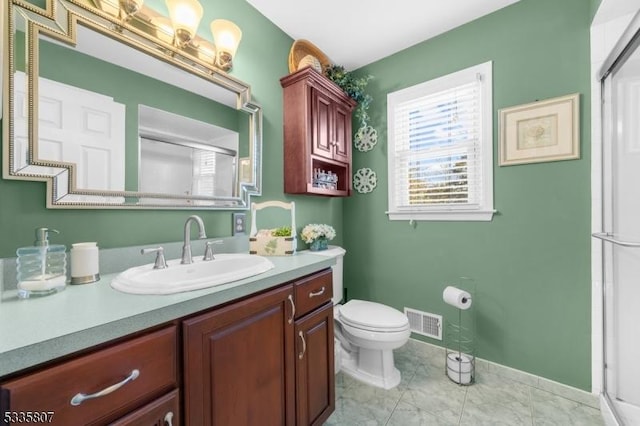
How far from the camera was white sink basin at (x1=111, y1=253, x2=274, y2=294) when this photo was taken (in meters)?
0.83

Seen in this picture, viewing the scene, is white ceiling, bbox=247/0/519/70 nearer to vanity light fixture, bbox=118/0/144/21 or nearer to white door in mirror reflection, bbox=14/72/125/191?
vanity light fixture, bbox=118/0/144/21

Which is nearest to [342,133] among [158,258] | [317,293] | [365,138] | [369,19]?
[365,138]

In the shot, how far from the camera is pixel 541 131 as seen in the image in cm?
169

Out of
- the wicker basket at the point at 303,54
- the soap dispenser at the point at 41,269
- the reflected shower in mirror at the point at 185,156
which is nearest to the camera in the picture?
the soap dispenser at the point at 41,269

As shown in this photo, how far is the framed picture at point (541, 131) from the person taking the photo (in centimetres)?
161

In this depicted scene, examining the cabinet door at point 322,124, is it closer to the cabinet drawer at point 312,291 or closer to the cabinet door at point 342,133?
Result: the cabinet door at point 342,133

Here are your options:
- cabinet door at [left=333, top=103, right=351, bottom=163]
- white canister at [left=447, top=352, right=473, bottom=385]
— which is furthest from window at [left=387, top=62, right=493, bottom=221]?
white canister at [left=447, top=352, right=473, bottom=385]

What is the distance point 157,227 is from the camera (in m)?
1.29

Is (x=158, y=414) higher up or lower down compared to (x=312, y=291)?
lower down

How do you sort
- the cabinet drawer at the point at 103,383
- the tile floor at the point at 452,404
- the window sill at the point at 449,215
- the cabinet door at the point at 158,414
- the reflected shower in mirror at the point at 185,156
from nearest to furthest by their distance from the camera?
the cabinet drawer at the point at 103,383, the cabinet door at the point at 158,414, the reflected shower in mirror at the point at 185,156, the tile floor at the point at 452,404, the window sill at the point at 449,215

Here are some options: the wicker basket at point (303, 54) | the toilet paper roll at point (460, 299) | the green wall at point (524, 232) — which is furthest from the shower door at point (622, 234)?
the wicker basket at point (303, 54)

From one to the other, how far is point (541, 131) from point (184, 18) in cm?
217

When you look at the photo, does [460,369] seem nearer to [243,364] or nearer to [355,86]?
[243,364]

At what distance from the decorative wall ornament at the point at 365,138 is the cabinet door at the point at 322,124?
42 centimetres
